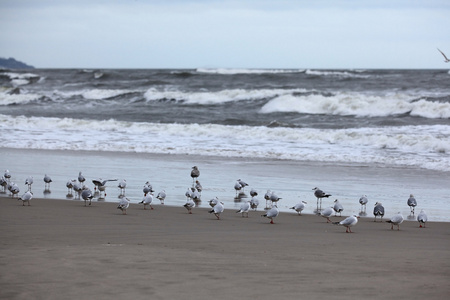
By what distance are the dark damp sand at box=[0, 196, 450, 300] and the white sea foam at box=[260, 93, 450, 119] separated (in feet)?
71.5

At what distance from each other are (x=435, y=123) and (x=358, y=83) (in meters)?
24.4

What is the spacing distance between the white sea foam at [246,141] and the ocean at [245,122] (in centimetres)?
3

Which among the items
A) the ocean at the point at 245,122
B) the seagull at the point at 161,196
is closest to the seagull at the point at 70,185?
the seagull at the point at 161,196

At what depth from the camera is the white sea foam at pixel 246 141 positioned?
17625mm

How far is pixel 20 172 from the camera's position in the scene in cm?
1422

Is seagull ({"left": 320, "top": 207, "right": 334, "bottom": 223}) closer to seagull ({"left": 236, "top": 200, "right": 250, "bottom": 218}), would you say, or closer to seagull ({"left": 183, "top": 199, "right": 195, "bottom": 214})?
seagull ({"left": 236, "top": 200, "right": 250, "bottom": 218})

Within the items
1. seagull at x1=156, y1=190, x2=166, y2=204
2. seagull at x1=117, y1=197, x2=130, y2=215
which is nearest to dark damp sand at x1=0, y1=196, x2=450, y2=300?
seagull at x1=117, y1=197, x2=130, y2=215

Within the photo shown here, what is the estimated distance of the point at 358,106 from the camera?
32594 millimetres

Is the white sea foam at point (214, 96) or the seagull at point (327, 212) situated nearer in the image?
the seagull at point (327, 212)

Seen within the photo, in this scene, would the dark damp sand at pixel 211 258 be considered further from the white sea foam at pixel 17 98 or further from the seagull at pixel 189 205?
the white sea foam at pixel 17 98

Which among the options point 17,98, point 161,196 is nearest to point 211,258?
point 161,196

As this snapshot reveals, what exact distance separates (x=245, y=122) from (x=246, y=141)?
22.0 ft

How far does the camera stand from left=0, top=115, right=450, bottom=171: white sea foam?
57.8 feet

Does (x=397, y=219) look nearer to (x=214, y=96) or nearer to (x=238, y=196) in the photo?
(x=238, y=196)
